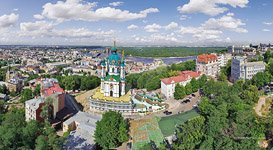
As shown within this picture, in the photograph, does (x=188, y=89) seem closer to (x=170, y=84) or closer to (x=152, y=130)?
(x=170, y=84)

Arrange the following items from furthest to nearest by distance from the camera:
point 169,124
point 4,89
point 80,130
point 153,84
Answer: point 4,89, point 153,84, point 80,130, point 169,124

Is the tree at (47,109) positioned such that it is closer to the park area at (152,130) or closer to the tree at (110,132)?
the tree at (110,132)

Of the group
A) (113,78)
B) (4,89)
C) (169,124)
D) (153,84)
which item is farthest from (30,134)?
(4,89)

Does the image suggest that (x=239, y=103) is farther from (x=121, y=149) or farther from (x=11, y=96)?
(x=11, y=96)

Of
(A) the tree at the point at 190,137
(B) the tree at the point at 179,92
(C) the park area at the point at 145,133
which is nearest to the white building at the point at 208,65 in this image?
(B) the tree at the point at 179,92

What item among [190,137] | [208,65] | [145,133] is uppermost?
[208,65]

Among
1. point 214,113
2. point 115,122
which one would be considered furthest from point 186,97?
point 115,122
